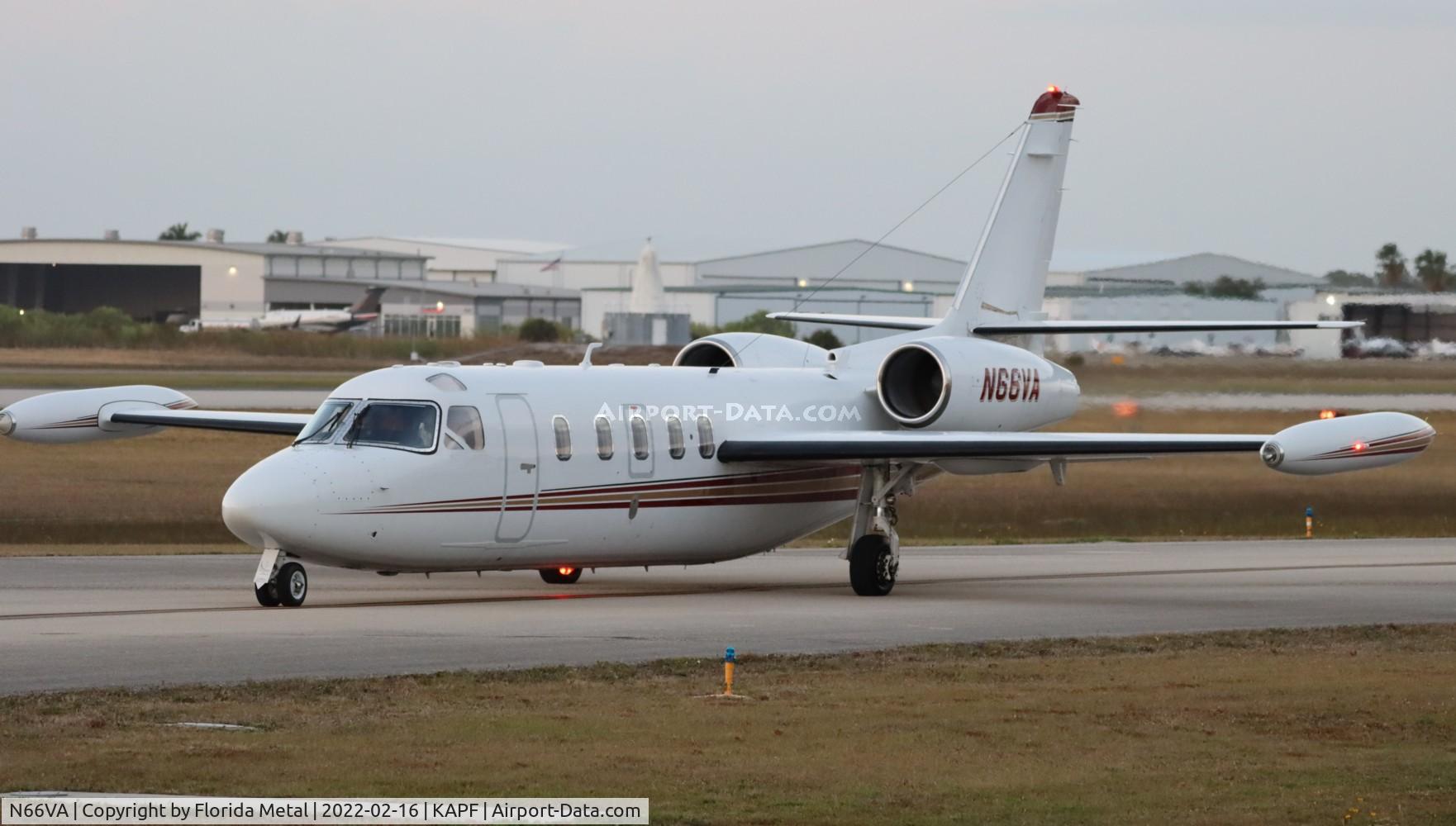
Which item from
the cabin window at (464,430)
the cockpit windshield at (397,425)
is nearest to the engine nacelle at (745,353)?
the cabin window at (464,430)

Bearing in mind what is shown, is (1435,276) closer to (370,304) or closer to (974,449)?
(974,449)

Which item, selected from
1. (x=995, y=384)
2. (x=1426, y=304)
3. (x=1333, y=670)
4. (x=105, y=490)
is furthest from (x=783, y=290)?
(x=1333, y=670)

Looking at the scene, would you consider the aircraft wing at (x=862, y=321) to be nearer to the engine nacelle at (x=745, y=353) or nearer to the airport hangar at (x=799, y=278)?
the engine nacelle at (x=745, y=353)

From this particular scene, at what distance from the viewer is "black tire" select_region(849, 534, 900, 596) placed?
24.8m

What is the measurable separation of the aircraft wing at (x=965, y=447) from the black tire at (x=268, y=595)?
579 cm

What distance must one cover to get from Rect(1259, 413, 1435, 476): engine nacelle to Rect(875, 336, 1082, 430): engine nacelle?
4.35 metres

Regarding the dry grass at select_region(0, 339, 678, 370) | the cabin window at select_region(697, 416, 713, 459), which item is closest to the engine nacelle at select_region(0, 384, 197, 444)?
the cabin window at select_region(697, 416, 713, 459)

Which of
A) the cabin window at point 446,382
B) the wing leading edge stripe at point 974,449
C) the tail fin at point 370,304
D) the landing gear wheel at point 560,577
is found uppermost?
the tail fin at point 370,304

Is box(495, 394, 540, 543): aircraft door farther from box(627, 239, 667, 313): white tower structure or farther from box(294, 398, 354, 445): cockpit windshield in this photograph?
box(627, 239, 667, 313): white tower structure

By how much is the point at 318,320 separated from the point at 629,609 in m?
98.5

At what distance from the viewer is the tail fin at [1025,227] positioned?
29.6 m

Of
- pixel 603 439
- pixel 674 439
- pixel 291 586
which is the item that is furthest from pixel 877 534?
pixel 291 586

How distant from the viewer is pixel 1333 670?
17.5 m

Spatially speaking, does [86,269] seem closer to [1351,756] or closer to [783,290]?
[783,290]
